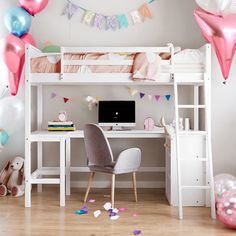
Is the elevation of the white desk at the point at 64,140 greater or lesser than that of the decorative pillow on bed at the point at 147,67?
lesser

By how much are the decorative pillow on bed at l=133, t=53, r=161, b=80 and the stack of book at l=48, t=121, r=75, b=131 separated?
96 centimetres

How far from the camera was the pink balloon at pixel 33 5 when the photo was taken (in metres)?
4.81

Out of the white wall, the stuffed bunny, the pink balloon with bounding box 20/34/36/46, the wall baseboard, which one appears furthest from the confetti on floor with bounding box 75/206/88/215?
the pink balloon with bounding box 20/34/36/46

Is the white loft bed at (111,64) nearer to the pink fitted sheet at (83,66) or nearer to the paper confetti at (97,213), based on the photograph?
the pink fitted sheet at (83,66)

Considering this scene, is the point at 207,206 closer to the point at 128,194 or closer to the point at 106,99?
the point at 128,194

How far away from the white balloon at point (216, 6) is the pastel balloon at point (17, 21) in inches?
72.3

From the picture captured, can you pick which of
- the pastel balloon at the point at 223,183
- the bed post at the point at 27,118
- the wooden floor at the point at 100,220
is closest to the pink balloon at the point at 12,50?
the bed post at the point at 27,118

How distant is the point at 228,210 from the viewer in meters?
3.48

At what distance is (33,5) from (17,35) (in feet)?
1.19

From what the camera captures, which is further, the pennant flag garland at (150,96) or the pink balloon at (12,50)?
the pennant flag garland at (150,96)

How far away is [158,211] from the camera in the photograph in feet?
13.6

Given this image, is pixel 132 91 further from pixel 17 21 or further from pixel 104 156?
pixel 17 21

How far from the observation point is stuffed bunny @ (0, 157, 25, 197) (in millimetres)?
4801

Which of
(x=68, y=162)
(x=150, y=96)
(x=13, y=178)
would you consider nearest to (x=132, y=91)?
(x=150, y=96)
